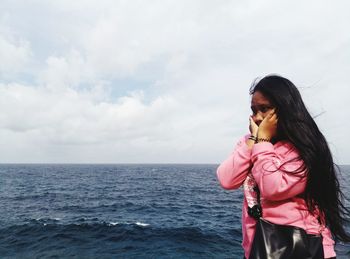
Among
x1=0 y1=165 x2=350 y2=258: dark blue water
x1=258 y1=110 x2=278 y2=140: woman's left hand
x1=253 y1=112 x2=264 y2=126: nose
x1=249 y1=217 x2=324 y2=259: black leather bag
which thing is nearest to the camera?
x1=249 y1=217 x2=324 y2=259: black leather bag

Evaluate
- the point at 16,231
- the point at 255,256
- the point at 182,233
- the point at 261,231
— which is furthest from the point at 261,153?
the point at 16,231

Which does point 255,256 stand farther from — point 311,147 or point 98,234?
point 98,234

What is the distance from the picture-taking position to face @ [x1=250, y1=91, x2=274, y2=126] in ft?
8.07

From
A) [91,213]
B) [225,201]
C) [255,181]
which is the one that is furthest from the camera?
[225,201]

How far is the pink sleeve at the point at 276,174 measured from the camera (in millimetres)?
2229

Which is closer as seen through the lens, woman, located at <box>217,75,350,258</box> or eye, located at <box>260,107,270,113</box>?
woman, located at <box>217,75,350,258</box>

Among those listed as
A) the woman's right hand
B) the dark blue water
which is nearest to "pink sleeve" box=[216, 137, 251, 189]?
the woman's right hand

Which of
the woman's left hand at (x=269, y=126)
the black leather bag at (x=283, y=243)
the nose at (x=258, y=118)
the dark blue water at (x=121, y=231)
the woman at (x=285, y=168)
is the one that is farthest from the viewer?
the dark blue water at (x=121, y=231)

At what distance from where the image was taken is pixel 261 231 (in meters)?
2.25

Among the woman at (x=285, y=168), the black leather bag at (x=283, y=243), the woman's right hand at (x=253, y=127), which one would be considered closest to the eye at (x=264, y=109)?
the woman at (x=285, y=168)

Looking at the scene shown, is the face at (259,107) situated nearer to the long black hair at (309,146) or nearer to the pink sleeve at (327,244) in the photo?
the long black hair at (309,146)

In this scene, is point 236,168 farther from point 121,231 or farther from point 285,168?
point 121,231

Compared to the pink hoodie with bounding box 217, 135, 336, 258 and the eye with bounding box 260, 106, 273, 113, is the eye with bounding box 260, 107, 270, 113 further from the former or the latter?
the pink hoodie with bounding box 217, 135, 336, 258

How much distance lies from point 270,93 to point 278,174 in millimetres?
664
